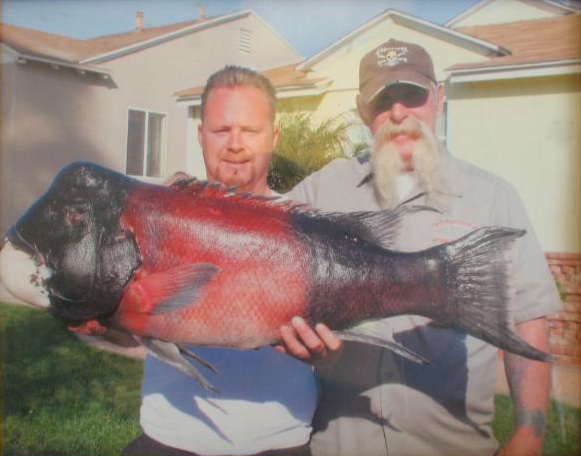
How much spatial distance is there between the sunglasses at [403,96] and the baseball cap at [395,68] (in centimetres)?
1

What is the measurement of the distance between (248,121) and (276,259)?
0.37 m

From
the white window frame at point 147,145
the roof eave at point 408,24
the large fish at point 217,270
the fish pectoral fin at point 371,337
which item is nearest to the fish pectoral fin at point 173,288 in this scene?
the large fish at point 217,270

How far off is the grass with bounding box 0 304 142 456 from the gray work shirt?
684 millimetres

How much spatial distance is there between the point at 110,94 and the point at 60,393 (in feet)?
3.17

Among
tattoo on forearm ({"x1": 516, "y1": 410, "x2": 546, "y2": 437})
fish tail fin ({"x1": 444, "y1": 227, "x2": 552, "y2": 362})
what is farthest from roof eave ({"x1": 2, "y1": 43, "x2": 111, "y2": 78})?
tattoo on forearm ({"x1": 516, "y1": 410, "x2": 546, "y2": 437})

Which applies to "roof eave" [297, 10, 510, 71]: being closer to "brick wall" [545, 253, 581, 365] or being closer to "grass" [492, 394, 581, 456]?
"brick wall" [545, 253, 581, 365]

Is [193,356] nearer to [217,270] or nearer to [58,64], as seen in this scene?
[217,270]

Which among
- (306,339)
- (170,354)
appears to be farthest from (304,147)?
(170,354)

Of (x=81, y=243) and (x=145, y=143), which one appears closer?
(x=81, y=243)

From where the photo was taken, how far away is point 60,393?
1.96m

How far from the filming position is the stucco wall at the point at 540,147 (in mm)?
1501

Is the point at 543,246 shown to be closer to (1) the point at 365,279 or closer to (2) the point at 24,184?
(1) the point at 365,279

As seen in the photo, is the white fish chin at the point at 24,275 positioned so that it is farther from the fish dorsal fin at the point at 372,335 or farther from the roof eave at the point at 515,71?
the roof eave at the point at 515,71

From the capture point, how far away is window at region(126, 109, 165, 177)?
5.42 ft
